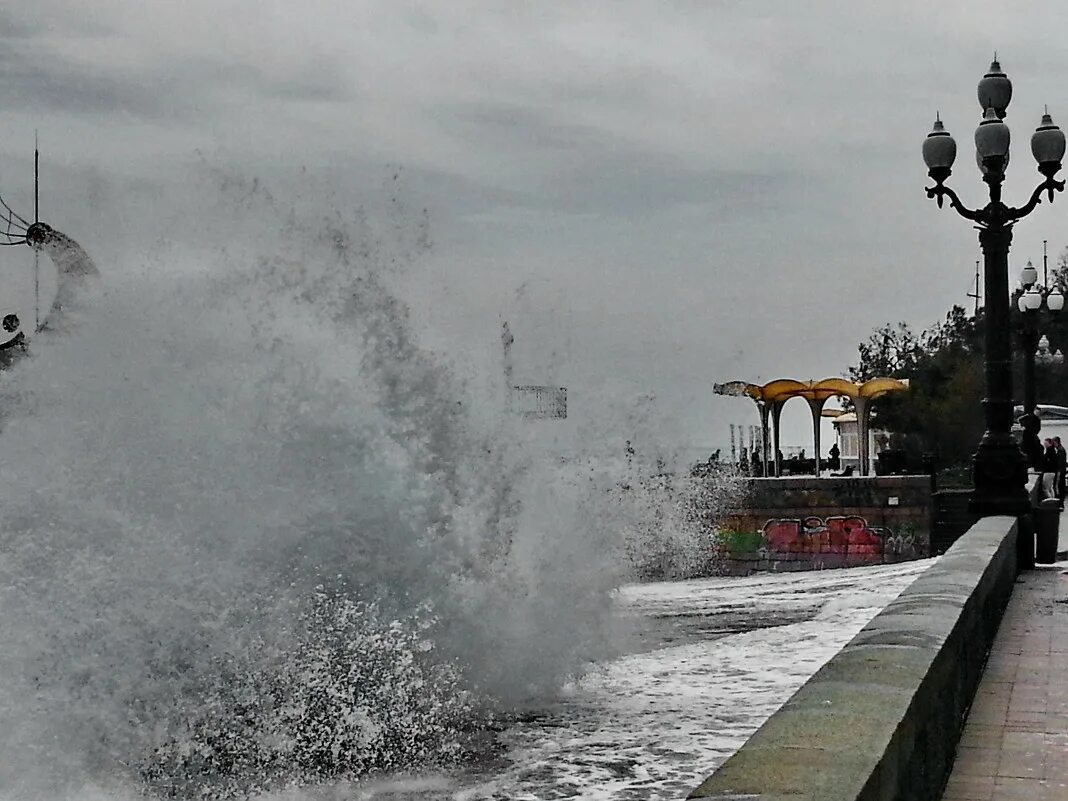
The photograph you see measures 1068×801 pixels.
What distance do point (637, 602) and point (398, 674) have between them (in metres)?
9.45

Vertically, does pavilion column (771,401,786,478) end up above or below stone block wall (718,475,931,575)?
above

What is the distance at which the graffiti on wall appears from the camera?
2839 centimetres

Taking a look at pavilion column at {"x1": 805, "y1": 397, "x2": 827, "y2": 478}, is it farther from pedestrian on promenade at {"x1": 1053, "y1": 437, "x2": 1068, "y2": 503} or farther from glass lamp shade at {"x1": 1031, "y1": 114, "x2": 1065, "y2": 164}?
glass lamp shade at {"x1": 1031, "y1": 114, "x2": 1065, "y2": 164}

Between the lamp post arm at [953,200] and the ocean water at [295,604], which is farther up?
the lamp post arm at [953,200]

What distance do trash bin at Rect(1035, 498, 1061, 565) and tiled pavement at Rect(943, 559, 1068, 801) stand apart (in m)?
3.81

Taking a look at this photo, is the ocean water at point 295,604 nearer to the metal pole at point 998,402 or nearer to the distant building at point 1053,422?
the metal pole at point 998,402

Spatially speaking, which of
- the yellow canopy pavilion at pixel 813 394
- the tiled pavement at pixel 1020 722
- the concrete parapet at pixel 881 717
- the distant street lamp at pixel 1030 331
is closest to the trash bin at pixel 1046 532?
the tiled pavement at pixel 1020 722

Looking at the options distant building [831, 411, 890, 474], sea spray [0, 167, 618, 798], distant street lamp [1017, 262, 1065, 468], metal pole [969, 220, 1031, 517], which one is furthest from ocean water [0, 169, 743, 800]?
distant building [831, 411, 890, 474]

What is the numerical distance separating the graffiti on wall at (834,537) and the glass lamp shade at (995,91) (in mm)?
17724

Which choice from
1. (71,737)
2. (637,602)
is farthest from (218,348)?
(637,602)

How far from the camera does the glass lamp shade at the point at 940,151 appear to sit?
11820mm

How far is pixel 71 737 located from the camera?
6.16 meters

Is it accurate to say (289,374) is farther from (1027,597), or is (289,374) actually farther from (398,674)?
(1027,597)

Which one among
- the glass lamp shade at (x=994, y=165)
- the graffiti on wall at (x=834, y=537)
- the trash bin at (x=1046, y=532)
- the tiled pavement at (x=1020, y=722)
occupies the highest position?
the glass lamp shade at (x=994, y=165)
